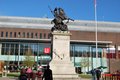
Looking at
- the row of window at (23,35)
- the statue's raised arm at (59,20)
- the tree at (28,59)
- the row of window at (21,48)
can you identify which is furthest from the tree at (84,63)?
the statue's raised arm at (59,20)

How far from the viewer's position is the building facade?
310 feet

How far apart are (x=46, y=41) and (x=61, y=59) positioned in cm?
6683

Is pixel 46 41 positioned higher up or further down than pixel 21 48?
higher up

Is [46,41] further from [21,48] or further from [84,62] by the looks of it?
[84,62]

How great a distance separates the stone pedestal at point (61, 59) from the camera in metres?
30.2

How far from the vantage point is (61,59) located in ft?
101

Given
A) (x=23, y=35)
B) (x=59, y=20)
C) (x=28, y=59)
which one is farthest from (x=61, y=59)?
(x=23, y=35)

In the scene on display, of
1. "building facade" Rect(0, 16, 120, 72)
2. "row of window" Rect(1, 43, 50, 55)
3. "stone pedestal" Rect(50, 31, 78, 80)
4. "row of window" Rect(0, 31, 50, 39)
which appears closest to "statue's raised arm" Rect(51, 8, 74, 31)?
"stone pedestal" Rect(50, 31, 78, 80)

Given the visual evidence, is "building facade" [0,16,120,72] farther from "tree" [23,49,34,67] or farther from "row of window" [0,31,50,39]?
"tree" [23,49,34,67]

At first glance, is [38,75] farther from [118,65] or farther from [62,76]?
[118,65]

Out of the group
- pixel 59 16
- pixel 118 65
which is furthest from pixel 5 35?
pixel 59 16

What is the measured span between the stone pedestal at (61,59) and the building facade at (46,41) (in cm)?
6213

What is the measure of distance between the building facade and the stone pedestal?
204ft

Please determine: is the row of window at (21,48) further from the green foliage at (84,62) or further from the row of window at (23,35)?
the row of window at (23,35)
